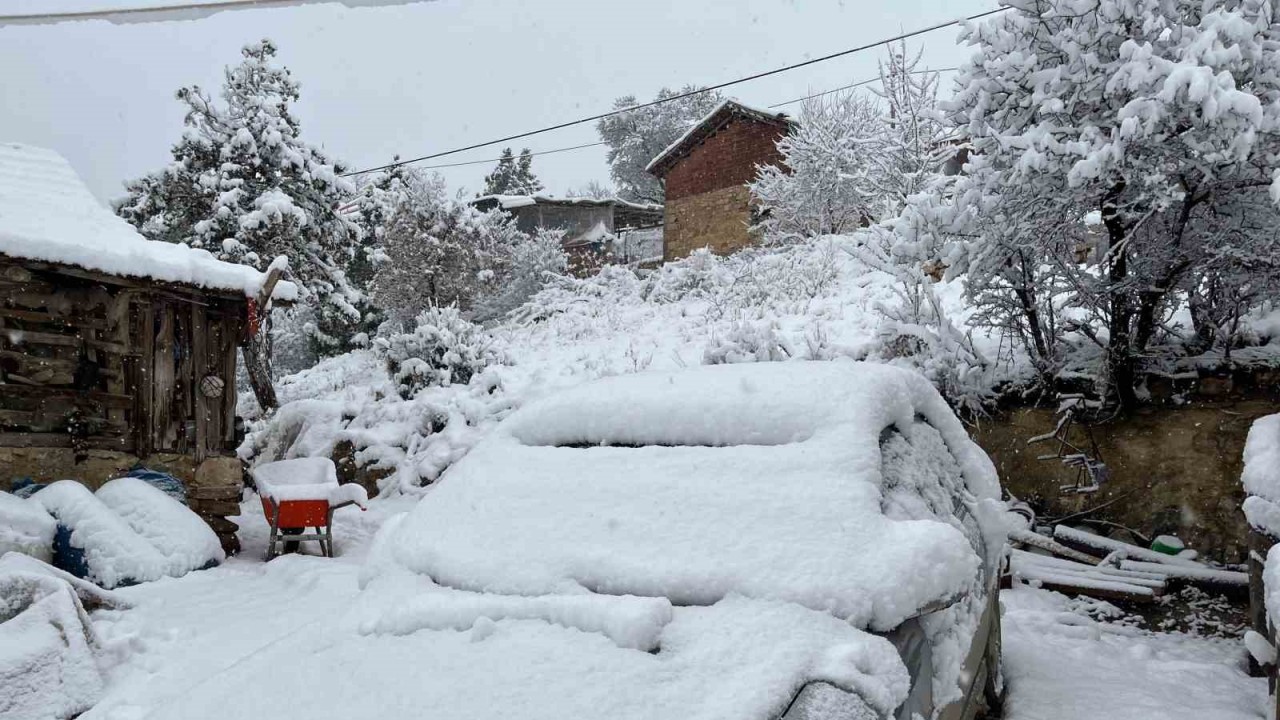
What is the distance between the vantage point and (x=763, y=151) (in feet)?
74.2

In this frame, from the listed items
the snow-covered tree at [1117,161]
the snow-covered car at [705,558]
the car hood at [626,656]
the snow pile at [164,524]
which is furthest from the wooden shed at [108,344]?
the snow-covered tree at [1117,161]

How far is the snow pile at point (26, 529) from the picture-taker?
6.58m

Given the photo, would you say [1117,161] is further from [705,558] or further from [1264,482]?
[705,558]

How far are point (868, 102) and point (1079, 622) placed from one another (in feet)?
53.5

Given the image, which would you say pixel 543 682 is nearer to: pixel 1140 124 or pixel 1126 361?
pixel 1140 124

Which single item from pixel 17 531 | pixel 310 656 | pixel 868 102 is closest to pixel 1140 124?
pixel 310 656

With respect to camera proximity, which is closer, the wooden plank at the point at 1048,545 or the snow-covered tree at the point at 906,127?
the wooden plank at the point at 1048,545

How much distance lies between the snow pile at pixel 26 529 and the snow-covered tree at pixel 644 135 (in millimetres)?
31844

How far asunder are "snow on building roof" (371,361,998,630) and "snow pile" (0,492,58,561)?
5.38 m

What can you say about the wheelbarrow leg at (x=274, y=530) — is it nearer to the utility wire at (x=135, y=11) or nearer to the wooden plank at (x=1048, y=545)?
the utility wire at (x=135, y=11)

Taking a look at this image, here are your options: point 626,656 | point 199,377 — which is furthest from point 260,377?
point 626,656

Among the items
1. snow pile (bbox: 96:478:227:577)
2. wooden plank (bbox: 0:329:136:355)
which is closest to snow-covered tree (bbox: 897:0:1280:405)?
snow pile (bbox: 96:478:227:577)

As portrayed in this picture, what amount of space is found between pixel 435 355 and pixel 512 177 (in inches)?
1127

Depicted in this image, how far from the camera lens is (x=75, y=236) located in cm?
765
